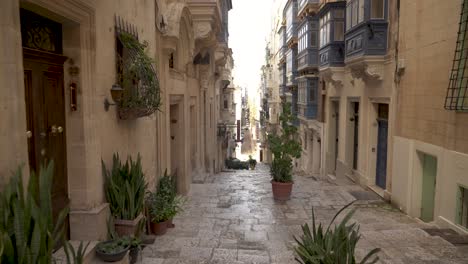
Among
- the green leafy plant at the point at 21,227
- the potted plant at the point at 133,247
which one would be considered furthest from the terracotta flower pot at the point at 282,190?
the green leafy plant at the point at 21,227

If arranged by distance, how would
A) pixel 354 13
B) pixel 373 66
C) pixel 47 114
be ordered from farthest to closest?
pixel 354 13 < pixel 373 66 < pixel 47 114

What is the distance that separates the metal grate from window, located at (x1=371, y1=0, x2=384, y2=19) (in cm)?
392

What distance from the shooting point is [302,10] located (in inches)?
709

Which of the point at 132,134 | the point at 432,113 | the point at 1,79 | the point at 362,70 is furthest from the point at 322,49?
the point at 1,79

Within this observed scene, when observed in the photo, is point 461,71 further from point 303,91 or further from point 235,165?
point 235,165

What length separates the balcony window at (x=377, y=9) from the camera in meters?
9.36

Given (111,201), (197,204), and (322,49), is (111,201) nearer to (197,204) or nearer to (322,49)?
(197,204)

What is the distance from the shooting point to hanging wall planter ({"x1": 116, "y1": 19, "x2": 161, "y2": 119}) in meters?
4.86

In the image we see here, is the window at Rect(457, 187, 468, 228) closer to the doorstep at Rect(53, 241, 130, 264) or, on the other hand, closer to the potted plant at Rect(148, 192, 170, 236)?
the potted plant at Rect(148, 192, 170, 236)

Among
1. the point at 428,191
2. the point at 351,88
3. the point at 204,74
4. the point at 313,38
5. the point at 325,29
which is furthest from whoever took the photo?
the point at 313,38

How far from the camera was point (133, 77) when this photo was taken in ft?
16.1

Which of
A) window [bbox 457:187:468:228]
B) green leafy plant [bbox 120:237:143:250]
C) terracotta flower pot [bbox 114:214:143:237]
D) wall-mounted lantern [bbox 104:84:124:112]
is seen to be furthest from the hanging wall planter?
window [bbox 457:187:468:228]

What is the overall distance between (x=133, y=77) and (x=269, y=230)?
11.0 ft

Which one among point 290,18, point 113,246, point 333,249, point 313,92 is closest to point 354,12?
point 313,92
